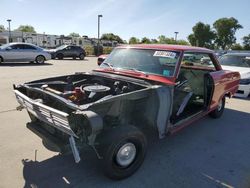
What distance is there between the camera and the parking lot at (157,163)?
10.1ft

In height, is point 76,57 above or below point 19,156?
above

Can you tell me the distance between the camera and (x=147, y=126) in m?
3.67

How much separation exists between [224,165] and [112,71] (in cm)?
242

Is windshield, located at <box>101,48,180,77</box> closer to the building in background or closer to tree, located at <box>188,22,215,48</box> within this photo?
the building in background

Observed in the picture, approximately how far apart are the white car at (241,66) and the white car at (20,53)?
12195 millimetres

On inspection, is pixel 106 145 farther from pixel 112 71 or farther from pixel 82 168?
pixel 112 71

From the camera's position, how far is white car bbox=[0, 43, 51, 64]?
49.9ft

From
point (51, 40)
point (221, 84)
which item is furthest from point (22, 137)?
point (51, 40)

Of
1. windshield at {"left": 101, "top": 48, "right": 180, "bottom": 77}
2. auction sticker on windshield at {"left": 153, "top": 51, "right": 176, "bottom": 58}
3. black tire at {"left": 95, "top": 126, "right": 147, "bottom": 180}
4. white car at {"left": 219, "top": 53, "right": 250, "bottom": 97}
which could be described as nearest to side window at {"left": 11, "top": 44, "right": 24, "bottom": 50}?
white car at {"left": 219, "top": 53, "right": 250, "bottom": 97}

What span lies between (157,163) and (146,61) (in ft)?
5.84

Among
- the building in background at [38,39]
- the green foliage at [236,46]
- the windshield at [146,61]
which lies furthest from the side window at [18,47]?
the green foliage at [236,46]

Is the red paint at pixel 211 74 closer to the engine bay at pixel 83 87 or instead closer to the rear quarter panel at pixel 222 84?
the rear quarter panel at pixel 222 84

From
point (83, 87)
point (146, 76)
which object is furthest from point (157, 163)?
point (83, 87)

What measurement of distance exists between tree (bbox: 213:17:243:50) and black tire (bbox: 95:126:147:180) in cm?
5846
